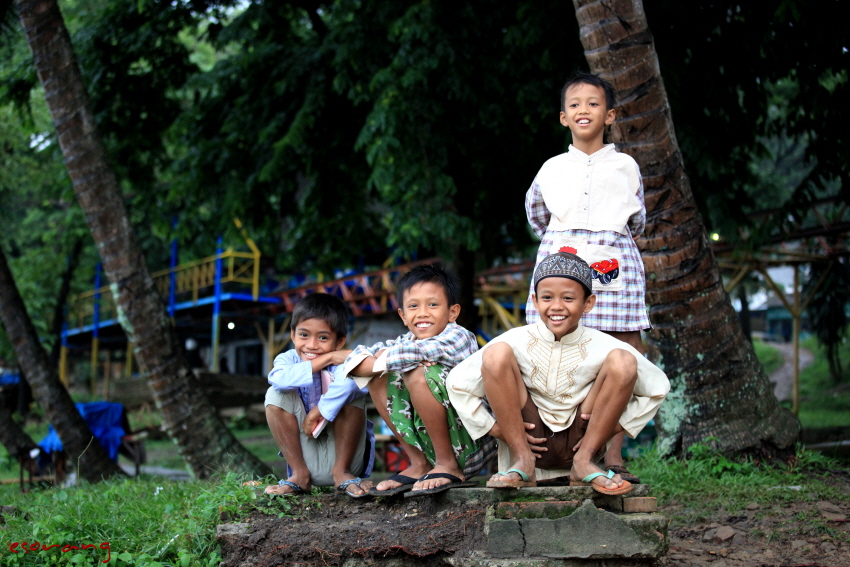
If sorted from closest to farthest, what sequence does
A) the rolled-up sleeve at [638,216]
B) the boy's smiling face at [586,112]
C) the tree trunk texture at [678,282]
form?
1. the boy's smiling face at [586,112]
2. the rolled-up sleeve at [638,216]
3. the tree trunk texture at [678,282]

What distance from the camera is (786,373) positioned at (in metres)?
26.4

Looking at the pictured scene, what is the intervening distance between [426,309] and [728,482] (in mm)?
2573

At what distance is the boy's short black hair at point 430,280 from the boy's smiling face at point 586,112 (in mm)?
961

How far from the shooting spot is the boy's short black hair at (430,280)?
3734mm

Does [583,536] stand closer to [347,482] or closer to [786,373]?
[347,482]

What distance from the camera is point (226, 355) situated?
1120 inches

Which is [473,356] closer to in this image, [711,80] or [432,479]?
[432,479]

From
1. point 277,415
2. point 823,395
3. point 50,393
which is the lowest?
point 823,395

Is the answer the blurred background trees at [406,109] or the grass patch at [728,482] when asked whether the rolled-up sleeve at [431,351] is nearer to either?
the grass patch at [728,482]

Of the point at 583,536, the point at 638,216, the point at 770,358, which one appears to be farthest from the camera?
the point at 770,358

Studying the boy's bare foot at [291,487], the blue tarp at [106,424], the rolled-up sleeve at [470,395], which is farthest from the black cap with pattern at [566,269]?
the blue tarp at [106,424]

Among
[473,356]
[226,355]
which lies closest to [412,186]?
[473,356]

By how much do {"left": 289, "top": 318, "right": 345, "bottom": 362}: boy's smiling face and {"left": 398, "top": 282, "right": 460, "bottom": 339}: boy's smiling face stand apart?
564mm

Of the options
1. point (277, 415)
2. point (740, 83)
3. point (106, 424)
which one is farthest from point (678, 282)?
point (106, 424)
